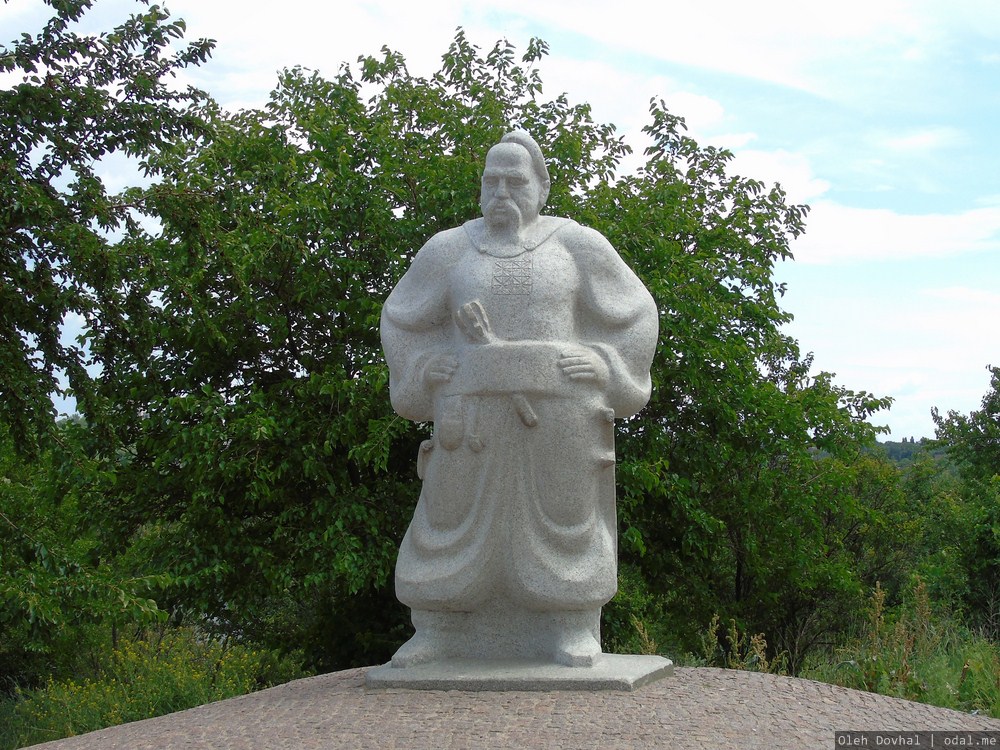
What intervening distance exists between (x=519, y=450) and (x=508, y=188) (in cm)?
158

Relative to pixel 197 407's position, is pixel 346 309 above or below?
above

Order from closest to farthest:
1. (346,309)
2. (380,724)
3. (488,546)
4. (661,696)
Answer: (380,724)
(661,696)
(488,546)
(346,309)

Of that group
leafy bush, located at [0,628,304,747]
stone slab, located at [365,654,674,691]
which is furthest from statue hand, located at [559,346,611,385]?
leafy bush, located at [0,628,304,747]

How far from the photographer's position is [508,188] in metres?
6.89

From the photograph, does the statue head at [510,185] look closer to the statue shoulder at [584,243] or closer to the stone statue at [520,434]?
the stone statue at [520,434]

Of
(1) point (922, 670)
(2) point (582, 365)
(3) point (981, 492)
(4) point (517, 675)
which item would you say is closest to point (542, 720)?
(4) point (517, 675)

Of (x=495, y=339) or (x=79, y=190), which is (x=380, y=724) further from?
(x=79, y=190)

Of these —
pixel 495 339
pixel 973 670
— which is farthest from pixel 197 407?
pixel 973 670

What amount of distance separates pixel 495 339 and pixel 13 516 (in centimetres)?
821

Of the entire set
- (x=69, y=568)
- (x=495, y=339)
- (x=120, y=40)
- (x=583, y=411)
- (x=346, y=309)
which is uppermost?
(x=120, y=40)

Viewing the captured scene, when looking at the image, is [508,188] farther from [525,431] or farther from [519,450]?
[519,450]

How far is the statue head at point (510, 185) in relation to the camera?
270 inches

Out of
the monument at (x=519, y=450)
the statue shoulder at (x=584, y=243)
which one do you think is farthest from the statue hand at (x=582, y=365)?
the statue shoulder at (x=584, y=243)

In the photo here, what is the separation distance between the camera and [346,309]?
35.7 feet
